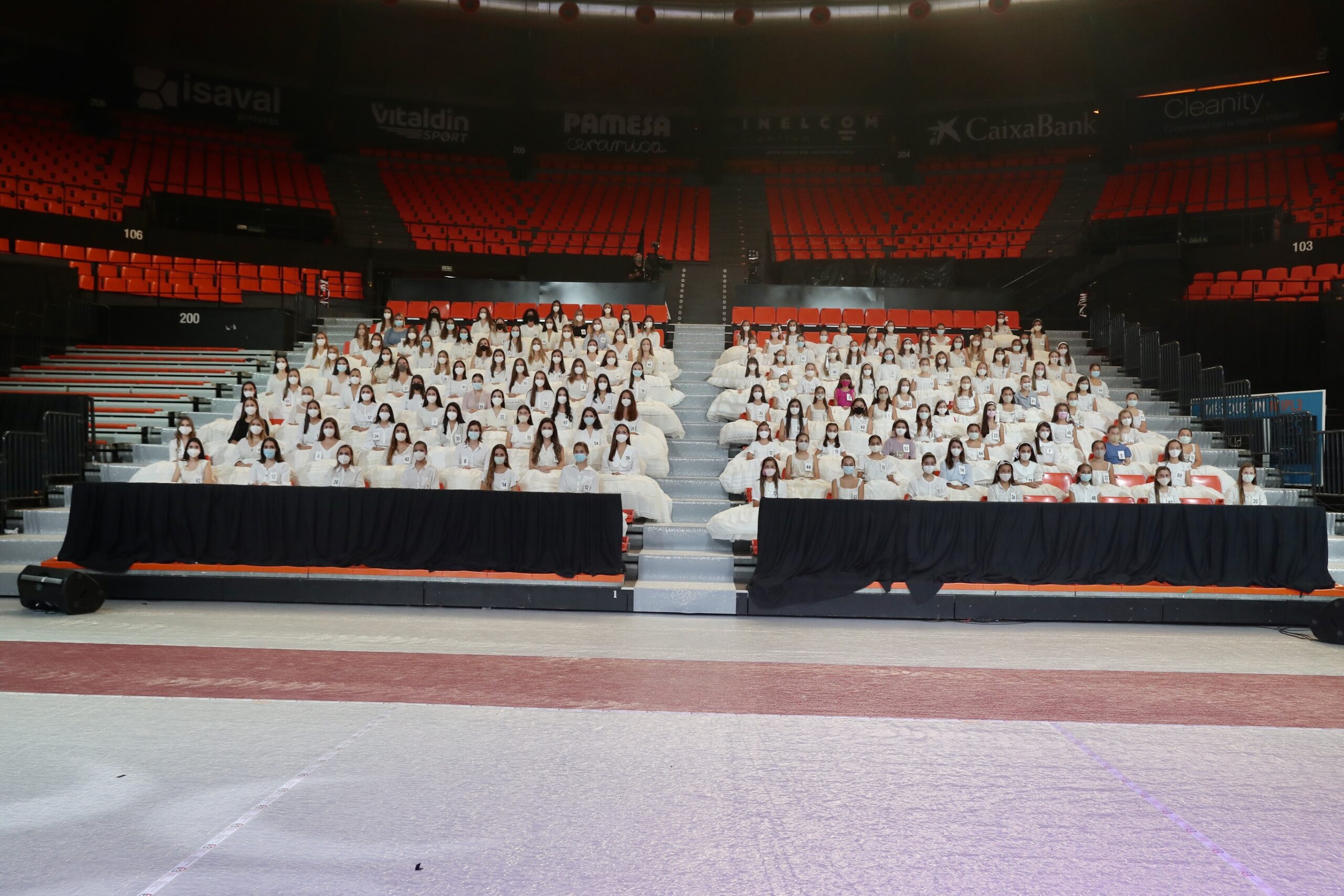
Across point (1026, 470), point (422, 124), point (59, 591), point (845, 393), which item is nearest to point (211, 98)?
point (422, 124)

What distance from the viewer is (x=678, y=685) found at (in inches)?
229

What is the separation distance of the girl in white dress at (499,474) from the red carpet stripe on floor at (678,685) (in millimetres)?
3892

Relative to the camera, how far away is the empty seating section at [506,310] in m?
19.2

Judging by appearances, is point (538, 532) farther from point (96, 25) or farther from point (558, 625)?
point (96, 25)

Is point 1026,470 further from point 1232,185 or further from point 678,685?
point 1232,185

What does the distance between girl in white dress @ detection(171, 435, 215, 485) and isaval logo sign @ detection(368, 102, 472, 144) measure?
2159 centimetres

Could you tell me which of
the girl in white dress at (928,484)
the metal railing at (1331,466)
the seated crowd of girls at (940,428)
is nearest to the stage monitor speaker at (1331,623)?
the seated crowd of girls at (940,428)

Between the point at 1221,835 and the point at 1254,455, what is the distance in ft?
36.3

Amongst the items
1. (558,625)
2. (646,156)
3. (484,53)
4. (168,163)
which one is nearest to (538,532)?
(558,625)

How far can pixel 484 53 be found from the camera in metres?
30.9

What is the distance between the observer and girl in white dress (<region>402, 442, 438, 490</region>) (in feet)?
34.4

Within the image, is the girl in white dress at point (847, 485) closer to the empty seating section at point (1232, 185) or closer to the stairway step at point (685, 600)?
the stairway step at point (685, 600)

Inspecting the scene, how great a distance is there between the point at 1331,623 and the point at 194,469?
11058 millimetres

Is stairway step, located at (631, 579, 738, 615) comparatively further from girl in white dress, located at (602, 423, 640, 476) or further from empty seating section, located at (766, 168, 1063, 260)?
empty seating section, located at (766, 168, 1063, 260)
